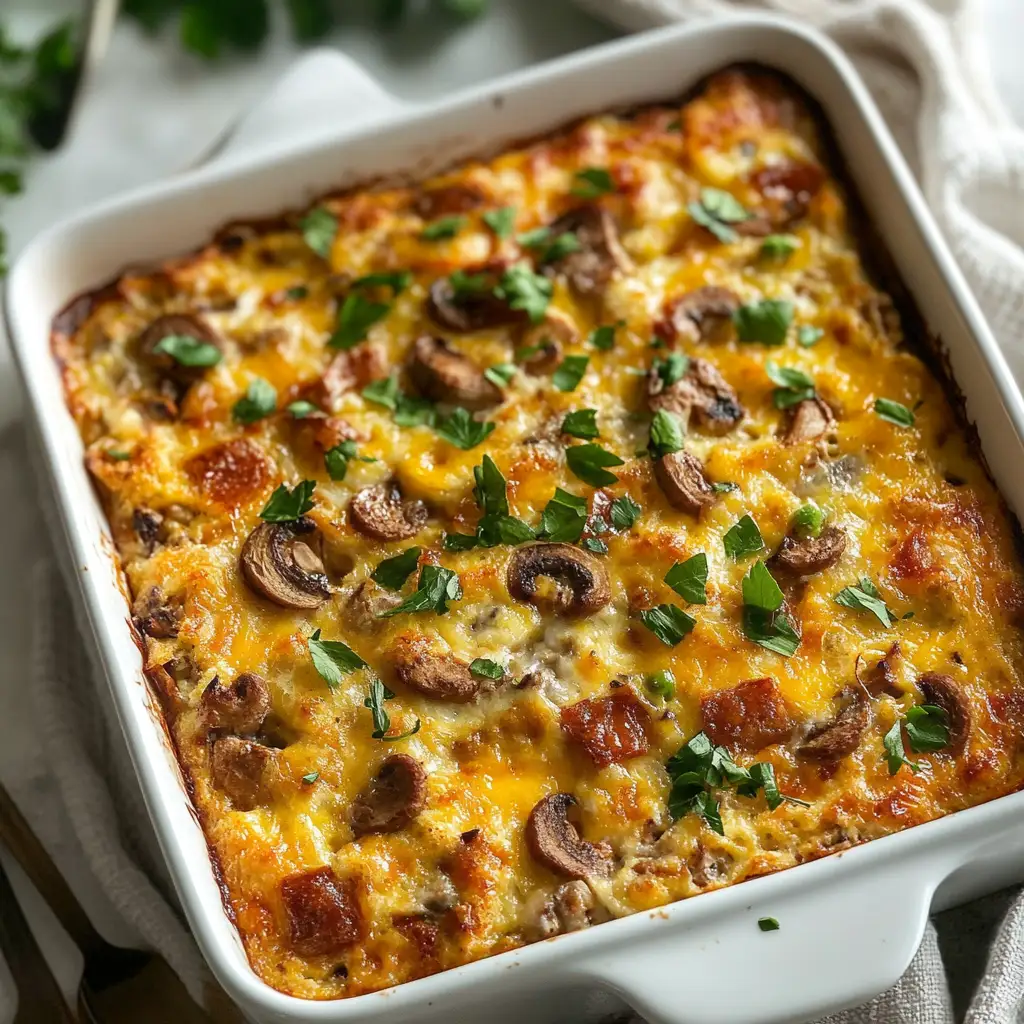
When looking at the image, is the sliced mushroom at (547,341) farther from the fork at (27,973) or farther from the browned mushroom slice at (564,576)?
the fork at (27,973)

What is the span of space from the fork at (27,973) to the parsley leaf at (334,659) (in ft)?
3.42

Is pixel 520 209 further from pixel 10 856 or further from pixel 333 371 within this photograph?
pixel 10 856

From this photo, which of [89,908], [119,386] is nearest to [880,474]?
[119,386]

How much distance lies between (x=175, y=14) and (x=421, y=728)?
278cm

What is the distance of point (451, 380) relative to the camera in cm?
334

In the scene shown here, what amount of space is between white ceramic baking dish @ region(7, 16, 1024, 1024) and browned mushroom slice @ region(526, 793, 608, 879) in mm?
158

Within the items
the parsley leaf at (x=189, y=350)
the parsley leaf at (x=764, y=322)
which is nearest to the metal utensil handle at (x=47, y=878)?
the parsley leaf at (x=189, y=350)

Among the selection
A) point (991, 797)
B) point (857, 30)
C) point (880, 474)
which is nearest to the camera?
point (991, 797)

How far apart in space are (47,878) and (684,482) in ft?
5.76

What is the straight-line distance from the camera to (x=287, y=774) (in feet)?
9.45

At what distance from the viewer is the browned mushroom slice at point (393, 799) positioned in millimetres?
2816

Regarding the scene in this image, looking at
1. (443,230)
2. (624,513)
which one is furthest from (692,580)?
(443,230)

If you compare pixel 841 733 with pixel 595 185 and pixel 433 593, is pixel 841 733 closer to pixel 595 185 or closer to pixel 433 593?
pixel 433 593

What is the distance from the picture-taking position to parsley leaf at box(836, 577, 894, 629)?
3.00 metres
